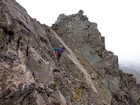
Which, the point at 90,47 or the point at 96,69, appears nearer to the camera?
the point at 96,69

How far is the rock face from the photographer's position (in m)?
18.0

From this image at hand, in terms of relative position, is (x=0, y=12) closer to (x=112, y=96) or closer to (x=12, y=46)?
(x=12, y=46)

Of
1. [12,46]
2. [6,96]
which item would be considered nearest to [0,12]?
[12,46]

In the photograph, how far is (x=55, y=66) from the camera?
3219 cm

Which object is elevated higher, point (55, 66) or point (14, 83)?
point (55, 66)

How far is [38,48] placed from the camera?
103 ft

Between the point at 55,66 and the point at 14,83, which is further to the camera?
the point at 55,66

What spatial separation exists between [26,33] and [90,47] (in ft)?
92.6

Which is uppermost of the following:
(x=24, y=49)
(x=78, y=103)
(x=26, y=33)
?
(x=26, y=33)

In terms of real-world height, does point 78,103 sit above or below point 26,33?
below

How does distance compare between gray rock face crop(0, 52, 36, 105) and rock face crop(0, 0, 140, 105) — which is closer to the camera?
gray rock face crop(0, 52, 36, 105)

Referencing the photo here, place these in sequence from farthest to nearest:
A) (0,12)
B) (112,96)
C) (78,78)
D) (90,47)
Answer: (90,47), (112,96), (78,78), (0,12)

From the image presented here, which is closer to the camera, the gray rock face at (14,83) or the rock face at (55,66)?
the gray rock face at (14,83)

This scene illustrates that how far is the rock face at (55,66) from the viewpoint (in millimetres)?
18031
